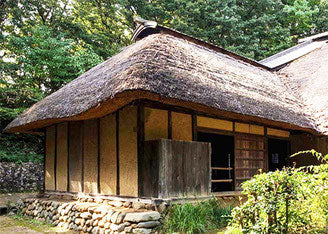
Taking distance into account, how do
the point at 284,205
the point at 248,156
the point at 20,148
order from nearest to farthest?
the point at 284,205, the point at 248,156, the point at 20,148

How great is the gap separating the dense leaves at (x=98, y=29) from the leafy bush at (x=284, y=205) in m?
11.8

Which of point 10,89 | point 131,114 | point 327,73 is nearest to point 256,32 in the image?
point 327,73

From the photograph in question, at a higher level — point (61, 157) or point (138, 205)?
point (61, 157)

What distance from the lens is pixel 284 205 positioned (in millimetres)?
3646

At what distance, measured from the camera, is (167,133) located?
698 centimetres

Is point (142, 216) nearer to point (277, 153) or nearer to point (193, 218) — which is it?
point (193, 218)

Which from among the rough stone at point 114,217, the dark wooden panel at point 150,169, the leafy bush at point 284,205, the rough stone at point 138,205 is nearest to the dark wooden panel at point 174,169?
the dark wooden panel at point 150,169

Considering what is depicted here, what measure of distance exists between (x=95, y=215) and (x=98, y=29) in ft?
51.8

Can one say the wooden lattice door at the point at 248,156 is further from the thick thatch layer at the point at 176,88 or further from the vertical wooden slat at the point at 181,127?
the vertical wooden slat at the point at 181,127

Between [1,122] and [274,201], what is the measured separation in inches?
529

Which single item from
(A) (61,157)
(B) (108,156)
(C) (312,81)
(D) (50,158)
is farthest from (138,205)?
(C) (312,81)

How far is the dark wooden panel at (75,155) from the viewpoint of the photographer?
8.29m

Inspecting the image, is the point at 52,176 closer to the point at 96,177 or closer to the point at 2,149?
the point at 96,177

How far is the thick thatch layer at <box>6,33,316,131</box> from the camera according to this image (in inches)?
232
